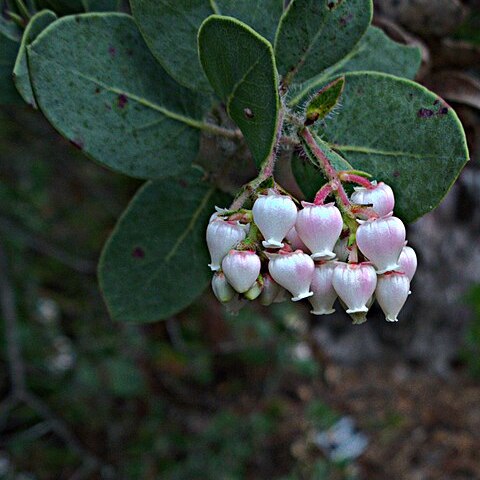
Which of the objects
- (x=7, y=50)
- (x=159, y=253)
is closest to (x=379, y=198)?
(x=159, y=253)

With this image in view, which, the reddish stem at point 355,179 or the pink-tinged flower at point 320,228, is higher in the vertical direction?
the reddish stem at point 355,179

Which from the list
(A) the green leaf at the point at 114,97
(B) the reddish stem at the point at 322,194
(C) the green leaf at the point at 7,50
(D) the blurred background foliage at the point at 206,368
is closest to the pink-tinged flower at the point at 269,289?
(B) the reddish stem at the point at 322,194

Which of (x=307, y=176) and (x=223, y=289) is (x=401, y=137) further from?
(x=223, y=289)

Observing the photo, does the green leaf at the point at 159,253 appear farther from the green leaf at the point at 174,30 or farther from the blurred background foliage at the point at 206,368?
the blurred background foliage at the point at 206,368

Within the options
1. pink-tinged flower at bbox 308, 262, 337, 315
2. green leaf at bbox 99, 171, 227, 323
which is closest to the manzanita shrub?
pink-tinged flower at bbox 308, 262, 337, 315

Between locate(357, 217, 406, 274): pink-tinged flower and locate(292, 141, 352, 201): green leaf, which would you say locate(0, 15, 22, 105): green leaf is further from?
locate(357, 217, 406, 274): pink-tinged flower

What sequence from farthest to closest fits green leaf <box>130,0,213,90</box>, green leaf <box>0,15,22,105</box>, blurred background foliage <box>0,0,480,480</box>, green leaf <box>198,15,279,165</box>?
1. blurred background foliage <box>0,0,480,480</box>
2. green leaf <box>0,15,22,105</box>
3. green leaf <box>130,0,213,90</box>
4. green leaf <box>198,15,279,165</box>

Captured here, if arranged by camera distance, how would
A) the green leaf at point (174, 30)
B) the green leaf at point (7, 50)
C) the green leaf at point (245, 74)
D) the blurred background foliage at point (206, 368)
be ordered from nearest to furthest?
the green leaf at point (245, 74) < the green leaf at point (174, 30) < the green leaf at point (7, 50) < the blurred background foliage at point (206, 368)
